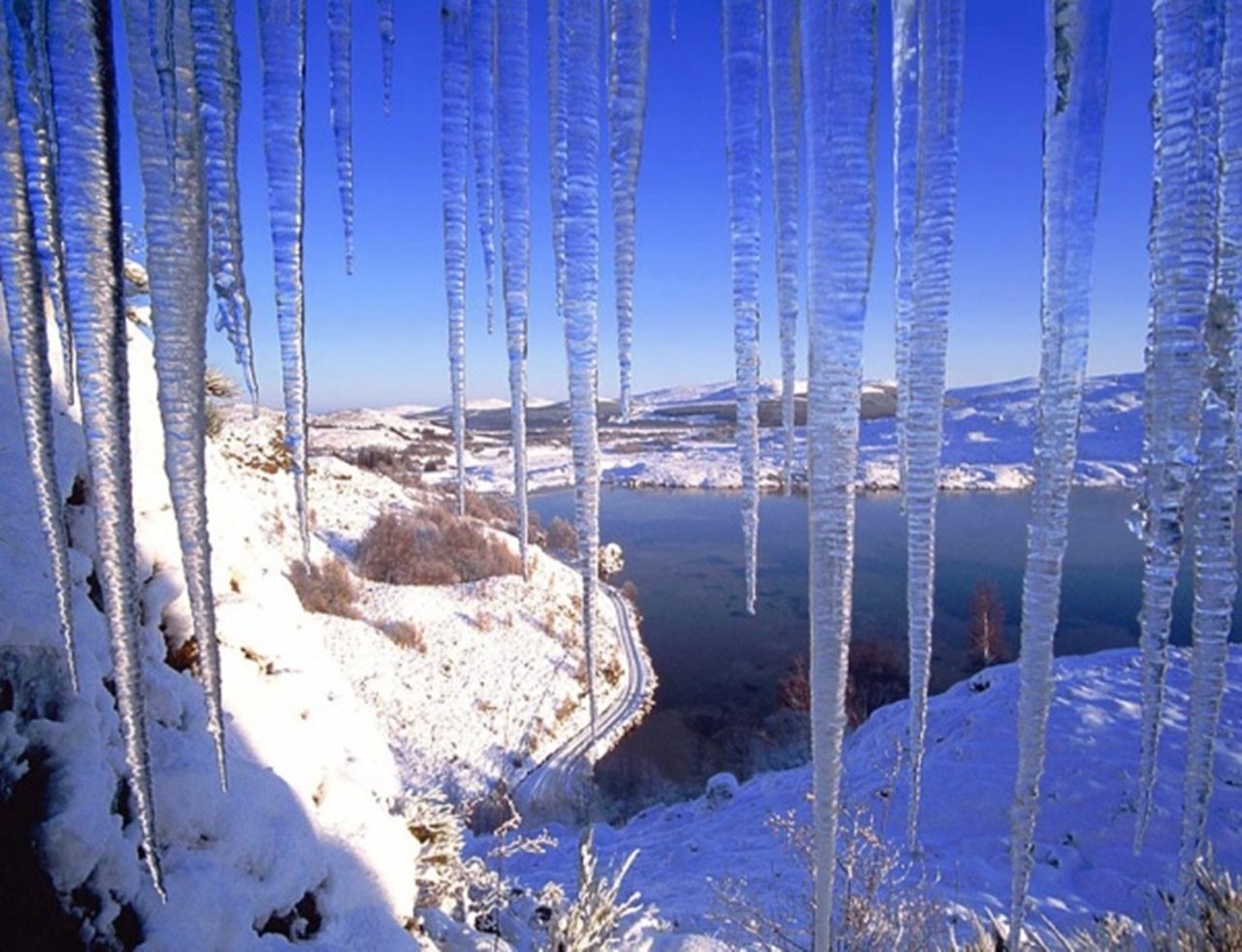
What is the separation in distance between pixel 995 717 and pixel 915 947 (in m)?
6.20

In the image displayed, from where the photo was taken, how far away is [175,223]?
85 cm

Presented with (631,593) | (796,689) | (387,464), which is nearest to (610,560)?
(631,593)

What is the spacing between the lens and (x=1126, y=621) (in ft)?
63.6

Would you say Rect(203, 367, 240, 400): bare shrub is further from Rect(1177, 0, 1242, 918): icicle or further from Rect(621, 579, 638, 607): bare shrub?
Rect(621, 579, 638, 607): bare shrub

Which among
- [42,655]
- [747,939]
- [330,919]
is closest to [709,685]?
[747,939]

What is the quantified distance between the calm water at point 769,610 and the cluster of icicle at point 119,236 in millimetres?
12166

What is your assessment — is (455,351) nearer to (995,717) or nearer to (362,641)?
(995,717)

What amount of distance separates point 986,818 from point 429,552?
14.6m

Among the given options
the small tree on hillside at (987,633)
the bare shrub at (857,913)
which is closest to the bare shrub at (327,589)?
the bare shrub at (857,913)

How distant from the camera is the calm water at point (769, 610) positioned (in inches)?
613

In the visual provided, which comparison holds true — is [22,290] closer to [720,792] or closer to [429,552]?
[720,792]

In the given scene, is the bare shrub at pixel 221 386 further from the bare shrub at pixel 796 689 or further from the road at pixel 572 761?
the bare shrub at pixel 796 689

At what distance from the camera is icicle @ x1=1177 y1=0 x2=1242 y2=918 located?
763mm

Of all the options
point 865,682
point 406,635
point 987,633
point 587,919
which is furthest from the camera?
point 987,633
